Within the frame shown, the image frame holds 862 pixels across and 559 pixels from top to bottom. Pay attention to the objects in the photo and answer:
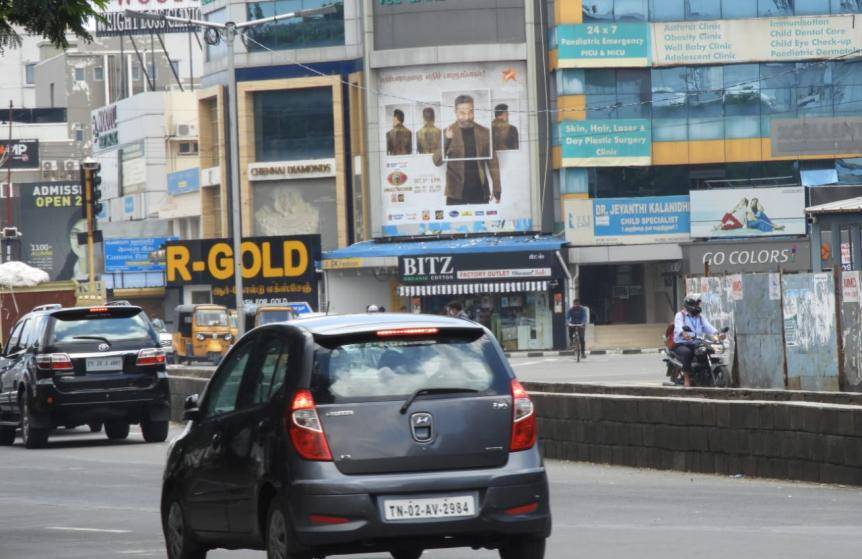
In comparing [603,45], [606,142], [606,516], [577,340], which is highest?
[603,45]

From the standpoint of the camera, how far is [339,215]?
7038cm

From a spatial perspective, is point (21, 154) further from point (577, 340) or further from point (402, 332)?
point (402, 332)

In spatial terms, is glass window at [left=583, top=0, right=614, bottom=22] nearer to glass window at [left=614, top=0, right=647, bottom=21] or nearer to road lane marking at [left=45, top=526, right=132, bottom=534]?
glass window at [left=614, top=0, right=647, bottom=21]

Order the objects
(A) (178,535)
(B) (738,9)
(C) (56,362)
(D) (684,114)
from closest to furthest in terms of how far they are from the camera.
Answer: (A) (178,535) < (C) (56,362) < (D) (684,114) < (B) (738,9)

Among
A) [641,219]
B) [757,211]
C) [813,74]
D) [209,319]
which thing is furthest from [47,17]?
[813,74]

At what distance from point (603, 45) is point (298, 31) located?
40.6 ft

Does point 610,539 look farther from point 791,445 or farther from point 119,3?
point 119,3

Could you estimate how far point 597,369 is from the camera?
46.2 meters

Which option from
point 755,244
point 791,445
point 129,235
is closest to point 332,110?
point 755,244

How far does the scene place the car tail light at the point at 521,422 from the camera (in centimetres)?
920

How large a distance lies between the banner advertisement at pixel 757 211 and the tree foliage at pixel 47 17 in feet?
174

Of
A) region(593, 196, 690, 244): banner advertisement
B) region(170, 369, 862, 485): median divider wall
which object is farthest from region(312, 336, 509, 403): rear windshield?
region(593, 196, 690, 244): banner advertisement

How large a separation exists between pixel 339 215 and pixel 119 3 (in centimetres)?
4255

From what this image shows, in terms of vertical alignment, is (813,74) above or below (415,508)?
above
